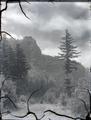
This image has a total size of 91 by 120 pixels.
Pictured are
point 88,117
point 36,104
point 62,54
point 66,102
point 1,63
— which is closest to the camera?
point 88,117

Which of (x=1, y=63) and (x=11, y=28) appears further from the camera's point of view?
(x=11, y=28)

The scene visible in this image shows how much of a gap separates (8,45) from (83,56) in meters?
0.46

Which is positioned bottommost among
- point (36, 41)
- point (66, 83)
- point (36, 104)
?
point (36, 104)

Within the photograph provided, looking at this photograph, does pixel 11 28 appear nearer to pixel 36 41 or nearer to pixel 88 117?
pixel 36 41

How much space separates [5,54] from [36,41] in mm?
265

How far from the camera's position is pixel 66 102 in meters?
1.89

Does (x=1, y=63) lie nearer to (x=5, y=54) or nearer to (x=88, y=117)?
(x=5, y=54)

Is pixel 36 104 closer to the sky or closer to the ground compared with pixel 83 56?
closer to the ground

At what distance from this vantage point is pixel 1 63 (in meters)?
A: 1.47

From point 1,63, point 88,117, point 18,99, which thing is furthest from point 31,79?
point 88,117

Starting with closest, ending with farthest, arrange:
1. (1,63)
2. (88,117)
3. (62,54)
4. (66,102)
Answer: (88,117)
(1,63)
(62,54)
(66,102)

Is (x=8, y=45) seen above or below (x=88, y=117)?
above

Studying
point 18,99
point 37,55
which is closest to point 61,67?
point 37,55

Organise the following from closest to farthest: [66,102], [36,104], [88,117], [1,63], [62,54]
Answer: [88,117], [1,63], [36,104], [62,54], [66,102]
